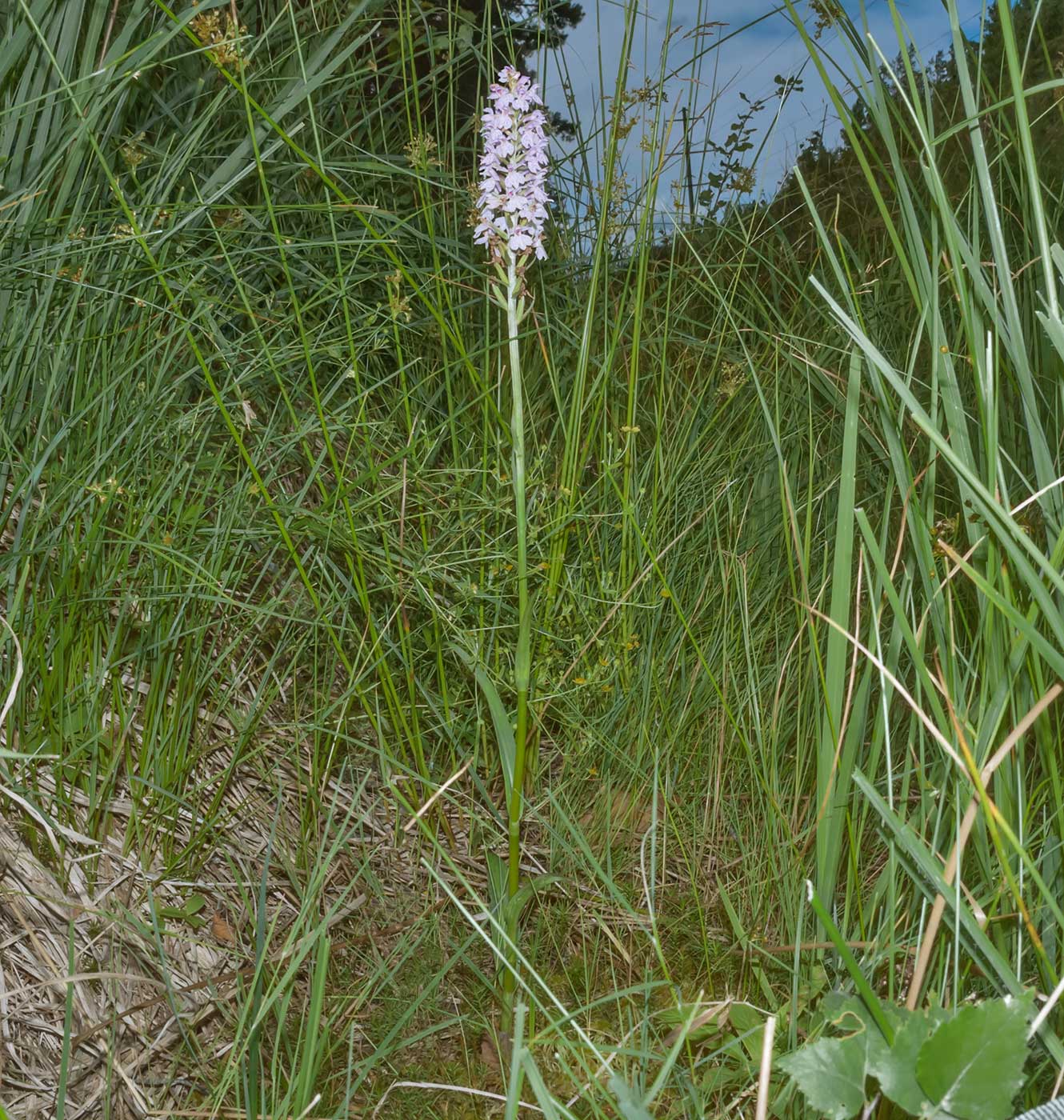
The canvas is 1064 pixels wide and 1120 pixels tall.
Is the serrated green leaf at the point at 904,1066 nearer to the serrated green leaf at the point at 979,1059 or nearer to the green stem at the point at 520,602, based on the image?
the serrated green leaf at the point at 979,1059

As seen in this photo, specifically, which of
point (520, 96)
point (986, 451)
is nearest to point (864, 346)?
point (986, 451)

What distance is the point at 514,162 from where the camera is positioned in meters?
1.34

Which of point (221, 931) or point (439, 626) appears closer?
point (221, 931)

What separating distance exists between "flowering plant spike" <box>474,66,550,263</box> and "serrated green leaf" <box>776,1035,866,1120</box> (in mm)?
1016

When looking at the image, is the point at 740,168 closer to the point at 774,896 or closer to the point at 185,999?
the point at 774,896

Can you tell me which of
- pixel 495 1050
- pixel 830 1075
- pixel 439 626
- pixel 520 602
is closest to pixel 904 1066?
pixel 830 1075

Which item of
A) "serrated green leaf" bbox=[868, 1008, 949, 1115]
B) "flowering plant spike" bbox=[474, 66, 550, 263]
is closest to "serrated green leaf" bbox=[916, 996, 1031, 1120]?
"serrated green leaf" bbox=[868, 1008, 949, 1115]

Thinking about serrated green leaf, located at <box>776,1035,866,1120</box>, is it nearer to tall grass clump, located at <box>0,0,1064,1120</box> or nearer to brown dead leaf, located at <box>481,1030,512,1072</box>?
tall grass clump, located at <box>0,0,1064,1120</box>

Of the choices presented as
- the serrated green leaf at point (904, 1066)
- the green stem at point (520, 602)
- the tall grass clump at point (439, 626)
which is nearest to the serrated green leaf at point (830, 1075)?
the serrated green leaf at point (904, 1066)

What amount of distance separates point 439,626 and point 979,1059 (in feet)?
3.88

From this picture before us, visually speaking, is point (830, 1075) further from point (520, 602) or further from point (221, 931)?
point (221, 931)

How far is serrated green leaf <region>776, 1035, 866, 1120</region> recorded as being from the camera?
783 millimetres

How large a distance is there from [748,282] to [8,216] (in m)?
1.68

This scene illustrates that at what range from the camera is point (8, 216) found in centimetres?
163
